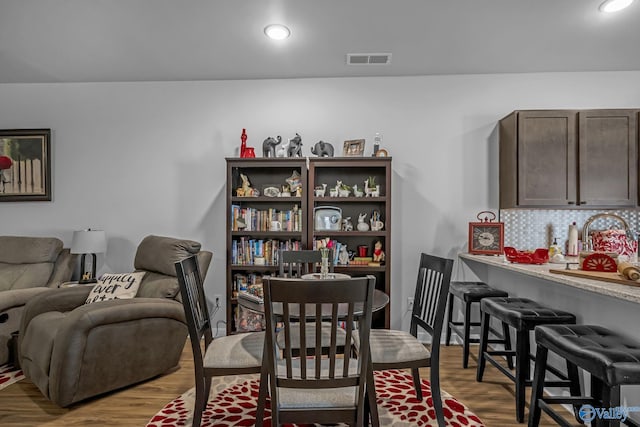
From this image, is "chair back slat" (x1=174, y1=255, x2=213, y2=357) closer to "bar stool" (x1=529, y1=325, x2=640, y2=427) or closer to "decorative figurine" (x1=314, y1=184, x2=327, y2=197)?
"decorative figurine" (x1=314, y1=184, x2=327, y2=197)

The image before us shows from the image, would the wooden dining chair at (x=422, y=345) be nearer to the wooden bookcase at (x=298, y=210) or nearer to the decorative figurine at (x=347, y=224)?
the wooden bookcase at (x=298, y=210)

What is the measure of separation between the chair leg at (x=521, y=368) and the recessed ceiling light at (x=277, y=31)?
8.81 feet

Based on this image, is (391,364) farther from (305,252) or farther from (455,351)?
(455,351)

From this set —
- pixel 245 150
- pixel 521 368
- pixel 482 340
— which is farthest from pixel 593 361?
pixel 245 150

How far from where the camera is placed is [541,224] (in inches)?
138

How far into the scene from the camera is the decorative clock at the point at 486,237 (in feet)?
10.7

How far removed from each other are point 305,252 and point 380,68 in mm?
1924

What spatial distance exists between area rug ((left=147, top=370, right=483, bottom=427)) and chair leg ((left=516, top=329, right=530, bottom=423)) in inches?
9.8

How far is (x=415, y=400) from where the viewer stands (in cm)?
238

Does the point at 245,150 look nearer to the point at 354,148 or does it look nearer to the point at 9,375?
the point at 354,148

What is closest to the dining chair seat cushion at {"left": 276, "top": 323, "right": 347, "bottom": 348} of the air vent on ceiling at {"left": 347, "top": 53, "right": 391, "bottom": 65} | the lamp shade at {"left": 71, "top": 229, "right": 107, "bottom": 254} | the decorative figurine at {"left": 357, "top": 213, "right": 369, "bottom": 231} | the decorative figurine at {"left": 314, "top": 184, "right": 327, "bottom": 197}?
the decorative figurine at {"left": 357, "top": 213, "right": 369, "bottom": 231}

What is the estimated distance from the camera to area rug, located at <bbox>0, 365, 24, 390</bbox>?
2588 millimetres

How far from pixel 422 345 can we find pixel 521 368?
60cm

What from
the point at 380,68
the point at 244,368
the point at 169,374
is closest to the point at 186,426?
the point at 244,368
